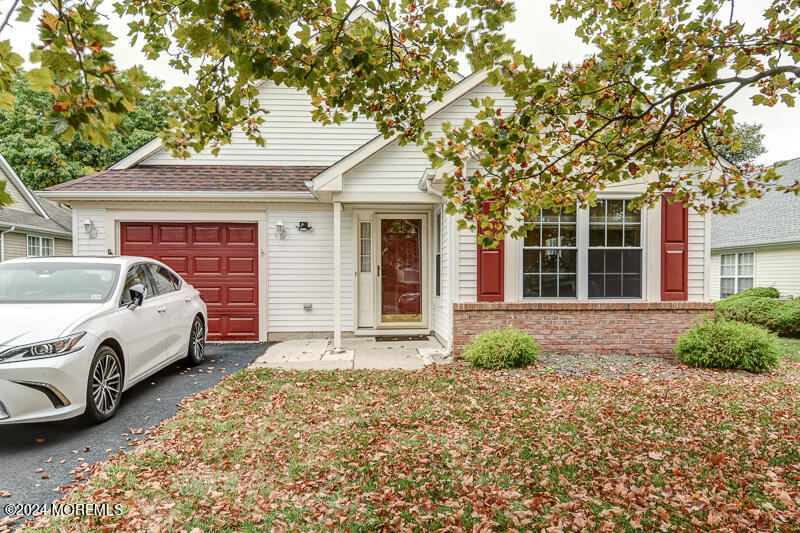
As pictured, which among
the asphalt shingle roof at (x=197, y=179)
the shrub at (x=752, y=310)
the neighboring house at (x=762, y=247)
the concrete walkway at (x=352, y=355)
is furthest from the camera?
the neighboring house at (x=762, y=247)

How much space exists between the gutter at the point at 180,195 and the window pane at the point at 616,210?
5138mm

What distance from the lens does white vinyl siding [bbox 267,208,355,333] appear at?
8719 mm

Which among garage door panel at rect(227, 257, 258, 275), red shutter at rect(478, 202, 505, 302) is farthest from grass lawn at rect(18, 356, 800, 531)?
garage door panel at rect(227, 257, 258, 275)

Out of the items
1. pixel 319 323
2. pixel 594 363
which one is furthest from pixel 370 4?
pixel 319 323

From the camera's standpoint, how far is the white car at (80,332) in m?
3.60

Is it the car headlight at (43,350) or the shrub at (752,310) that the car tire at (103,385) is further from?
the shrub at (752,310)

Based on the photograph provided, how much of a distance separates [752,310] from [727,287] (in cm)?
622

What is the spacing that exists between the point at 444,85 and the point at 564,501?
10.6 ft

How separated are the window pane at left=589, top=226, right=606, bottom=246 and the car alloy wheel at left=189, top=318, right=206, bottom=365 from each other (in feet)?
20.6

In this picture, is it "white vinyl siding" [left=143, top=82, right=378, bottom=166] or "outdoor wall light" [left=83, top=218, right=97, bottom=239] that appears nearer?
"outdoor wall light" [left=83, top=218, right=97, bottom=239]

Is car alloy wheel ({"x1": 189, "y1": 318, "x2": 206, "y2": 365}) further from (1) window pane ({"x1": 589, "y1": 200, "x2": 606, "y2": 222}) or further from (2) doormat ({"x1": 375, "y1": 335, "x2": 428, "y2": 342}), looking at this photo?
(1) window pane ({"x1": 589, "y1": 200, "x2": 606, "y2": 222})

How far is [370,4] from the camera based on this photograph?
2877mm

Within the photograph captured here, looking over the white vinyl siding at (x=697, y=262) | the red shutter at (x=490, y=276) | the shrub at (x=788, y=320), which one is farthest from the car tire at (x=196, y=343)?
the shrub at (x=788, y=320)

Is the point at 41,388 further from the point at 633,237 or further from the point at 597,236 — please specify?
the point at 633,237
